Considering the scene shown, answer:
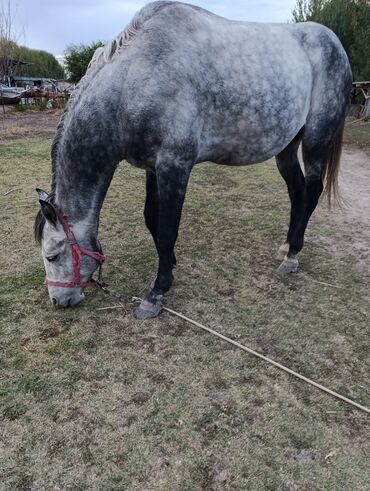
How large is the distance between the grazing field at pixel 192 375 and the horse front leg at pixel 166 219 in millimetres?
125

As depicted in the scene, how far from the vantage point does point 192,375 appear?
6.61 feet

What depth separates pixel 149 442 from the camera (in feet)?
5.40

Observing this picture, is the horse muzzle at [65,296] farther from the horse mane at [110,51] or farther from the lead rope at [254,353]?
the horse mane at [110,51]

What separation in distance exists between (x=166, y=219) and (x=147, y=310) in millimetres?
587

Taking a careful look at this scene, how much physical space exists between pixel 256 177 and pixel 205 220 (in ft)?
6.69

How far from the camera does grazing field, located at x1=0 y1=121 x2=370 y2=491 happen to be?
1546 mm

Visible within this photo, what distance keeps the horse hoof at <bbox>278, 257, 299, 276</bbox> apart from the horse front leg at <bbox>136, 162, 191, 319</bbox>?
995mm

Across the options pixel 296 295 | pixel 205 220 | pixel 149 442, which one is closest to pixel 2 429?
pixel 149 442

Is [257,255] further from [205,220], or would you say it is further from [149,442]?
[149,442]

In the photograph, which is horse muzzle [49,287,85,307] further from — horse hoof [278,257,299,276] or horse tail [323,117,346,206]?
horse tail [323,117,346,206]

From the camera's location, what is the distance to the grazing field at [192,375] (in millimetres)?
1546

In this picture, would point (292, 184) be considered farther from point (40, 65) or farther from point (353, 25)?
point (40, 65)

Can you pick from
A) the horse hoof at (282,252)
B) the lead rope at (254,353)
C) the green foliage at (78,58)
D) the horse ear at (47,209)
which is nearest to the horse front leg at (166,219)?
the lead rope at (254,353)

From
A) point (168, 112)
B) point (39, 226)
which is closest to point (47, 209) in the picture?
point (39, 226)
